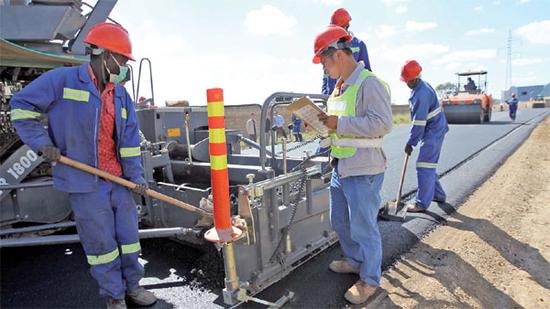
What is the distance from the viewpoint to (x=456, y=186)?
5.77m

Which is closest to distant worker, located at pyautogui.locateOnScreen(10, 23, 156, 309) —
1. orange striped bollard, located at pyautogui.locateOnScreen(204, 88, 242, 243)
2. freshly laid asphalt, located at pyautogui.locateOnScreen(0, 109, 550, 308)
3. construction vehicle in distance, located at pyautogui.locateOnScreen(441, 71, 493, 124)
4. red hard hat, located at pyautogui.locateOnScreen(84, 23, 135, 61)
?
red hard hat, located at pyautogui.locateOnScreen(84, 23, 135, 61)

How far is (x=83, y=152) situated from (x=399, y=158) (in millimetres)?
6980

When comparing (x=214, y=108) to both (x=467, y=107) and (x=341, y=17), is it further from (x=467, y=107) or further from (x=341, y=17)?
(x=467, y=107)

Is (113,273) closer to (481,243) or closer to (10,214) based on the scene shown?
(10,214)

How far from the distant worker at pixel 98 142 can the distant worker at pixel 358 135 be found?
138cm

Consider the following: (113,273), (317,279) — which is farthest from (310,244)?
(113,273)

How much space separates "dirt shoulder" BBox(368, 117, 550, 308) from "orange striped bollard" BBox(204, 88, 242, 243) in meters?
1.15

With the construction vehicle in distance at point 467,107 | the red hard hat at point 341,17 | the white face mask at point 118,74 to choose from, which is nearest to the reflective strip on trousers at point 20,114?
the white face mask at point 118,74

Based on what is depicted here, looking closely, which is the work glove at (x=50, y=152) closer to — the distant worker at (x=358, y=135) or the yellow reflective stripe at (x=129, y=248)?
the yellow reflective stripe at (x=129, y=248)

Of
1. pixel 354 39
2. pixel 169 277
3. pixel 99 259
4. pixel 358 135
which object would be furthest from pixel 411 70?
pixel 99 259

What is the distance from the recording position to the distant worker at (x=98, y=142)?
2.40 metres

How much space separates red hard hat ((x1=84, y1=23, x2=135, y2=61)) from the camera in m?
2.51

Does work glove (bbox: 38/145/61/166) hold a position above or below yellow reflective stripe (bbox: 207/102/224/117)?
below

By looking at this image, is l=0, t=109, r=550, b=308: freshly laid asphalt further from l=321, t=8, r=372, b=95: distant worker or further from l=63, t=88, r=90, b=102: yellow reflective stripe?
l=321, t=8, r=372, b=95: distant worker
